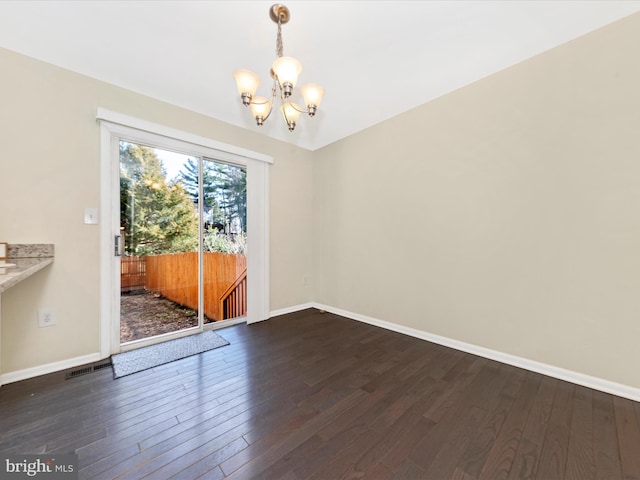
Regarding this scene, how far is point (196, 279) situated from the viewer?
296cm

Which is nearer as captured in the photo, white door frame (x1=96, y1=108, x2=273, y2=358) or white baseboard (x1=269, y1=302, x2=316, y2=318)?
white door frame (x1=96, y1=108, x2=273, y2=358)

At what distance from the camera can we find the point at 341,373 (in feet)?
6.75

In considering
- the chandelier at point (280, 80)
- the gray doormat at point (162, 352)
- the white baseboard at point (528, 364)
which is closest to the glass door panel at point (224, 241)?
the gray doormat at point (162, 352)

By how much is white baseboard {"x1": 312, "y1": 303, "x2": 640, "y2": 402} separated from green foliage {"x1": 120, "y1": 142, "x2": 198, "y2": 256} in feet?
8.61

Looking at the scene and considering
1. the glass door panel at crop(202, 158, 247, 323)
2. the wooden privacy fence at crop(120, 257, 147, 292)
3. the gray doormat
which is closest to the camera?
the gray doormat

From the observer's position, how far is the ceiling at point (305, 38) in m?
1.69

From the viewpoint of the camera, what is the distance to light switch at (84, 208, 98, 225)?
2.22m

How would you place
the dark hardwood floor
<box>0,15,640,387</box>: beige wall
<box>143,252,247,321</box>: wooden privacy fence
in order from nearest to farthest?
the dark hardwood floor < <box>0,15,640,387</box>: beige wall < <box>143,252,247,321</box>: wooden privacy fence

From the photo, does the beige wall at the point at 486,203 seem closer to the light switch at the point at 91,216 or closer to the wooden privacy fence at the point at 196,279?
the light switch at the point at 91,216

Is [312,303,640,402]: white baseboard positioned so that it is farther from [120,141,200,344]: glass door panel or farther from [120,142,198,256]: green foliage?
[120,142,198,256]: green foliage

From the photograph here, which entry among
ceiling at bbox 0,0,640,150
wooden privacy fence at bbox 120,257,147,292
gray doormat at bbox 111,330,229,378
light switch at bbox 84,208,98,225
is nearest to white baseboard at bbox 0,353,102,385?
gray doormat at bbox 111,330,229,378

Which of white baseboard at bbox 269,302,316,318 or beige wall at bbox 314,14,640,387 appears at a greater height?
beige wall at bbox 314,14,640,387

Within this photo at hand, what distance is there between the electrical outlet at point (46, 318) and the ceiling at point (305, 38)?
210 centimetres

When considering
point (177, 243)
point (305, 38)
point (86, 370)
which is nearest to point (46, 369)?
point (86, 370)
